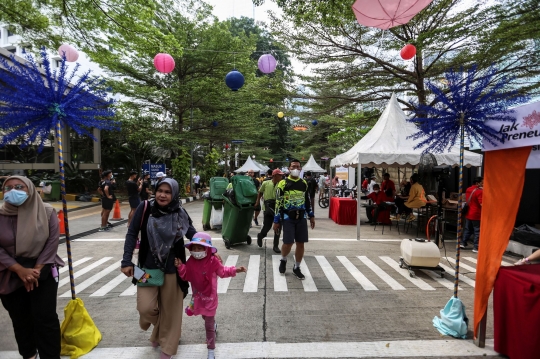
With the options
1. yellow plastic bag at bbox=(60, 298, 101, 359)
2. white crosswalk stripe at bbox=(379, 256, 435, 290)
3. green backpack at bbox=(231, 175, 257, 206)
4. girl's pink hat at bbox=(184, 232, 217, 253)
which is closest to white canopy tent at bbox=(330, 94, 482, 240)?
white crosswalk stripe at bbox=(379, 256, 435, 290)

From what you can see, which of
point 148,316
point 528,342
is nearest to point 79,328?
point 148,316

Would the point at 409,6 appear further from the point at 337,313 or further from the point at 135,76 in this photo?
the point at 135,76

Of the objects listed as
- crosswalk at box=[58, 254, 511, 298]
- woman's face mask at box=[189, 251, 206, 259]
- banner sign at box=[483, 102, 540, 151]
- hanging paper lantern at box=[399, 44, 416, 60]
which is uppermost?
hanging paper lantern at box=[399, 44, 416, 60]

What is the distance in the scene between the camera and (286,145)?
48312 mm

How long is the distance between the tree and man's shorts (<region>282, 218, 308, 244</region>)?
4.55 m

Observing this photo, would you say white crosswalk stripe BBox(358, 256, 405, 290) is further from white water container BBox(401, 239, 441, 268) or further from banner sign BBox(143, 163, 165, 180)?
banner sign BBox(143, 163, 165, 180)

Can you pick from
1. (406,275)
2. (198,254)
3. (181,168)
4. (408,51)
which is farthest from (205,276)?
(181,168)

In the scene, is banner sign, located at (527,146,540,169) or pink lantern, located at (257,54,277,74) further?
pink lantern, located at (257,54,277,74)

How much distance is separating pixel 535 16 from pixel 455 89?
735 centimetres

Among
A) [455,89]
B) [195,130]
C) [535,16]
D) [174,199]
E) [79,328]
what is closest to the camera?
[174,199]

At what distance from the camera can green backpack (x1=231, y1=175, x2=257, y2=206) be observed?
294 inches

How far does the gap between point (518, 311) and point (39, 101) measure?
4.70 m

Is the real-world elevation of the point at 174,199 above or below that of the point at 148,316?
above

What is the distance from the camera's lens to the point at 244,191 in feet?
24.7
